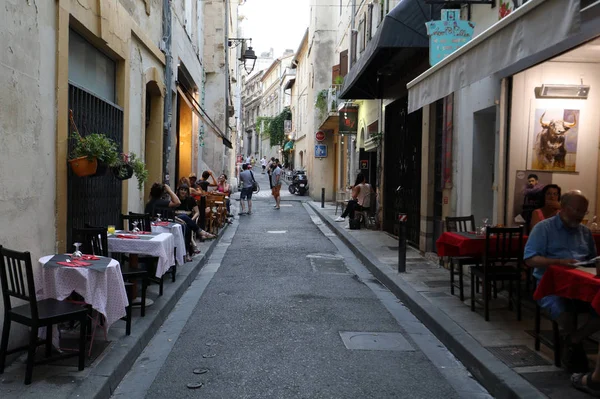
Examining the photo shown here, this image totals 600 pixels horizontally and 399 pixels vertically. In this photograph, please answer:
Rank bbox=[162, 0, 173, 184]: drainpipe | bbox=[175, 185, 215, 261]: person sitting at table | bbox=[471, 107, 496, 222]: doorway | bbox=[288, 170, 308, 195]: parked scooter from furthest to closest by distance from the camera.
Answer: bbox=[288, 170, 308, 195]: parked scooter
bbox=[162, 0, 173, 184]: drainpipe
bbox=[175, 185, 215, 261]: person sitting at table
bbox=[471, 107, 496, 222]: doorway

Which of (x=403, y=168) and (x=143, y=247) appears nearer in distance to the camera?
(x=143, y=247)

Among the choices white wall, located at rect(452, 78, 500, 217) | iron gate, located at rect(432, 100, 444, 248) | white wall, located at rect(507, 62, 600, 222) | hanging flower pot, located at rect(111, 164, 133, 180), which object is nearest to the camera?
hanging flower pot, located at rect(111, 164, 133, 180)

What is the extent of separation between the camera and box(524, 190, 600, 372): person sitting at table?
186 inches

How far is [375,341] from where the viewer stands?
20.3ft

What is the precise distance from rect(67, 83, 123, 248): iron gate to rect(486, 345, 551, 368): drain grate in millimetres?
4721

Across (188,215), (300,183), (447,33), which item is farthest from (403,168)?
(300,183)

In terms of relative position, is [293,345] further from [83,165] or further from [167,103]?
[167,103]

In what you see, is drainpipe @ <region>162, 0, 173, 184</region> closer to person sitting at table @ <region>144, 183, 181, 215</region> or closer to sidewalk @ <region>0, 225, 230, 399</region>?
person sitting at table @ <region>144, 183, 181, 215</region>

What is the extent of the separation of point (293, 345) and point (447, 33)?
576cm

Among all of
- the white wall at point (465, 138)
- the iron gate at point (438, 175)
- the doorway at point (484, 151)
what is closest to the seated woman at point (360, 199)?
the iron gate at point (438, 175)

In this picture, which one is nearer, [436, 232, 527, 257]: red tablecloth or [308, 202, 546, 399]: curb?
[308, 202, 546, 399]: curb

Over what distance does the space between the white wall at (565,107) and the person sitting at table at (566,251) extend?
2.83 m

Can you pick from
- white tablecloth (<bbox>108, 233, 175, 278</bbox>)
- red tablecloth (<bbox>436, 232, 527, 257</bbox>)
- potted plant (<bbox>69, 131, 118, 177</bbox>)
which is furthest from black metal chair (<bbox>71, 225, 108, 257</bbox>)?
red tablecloth (<bbox>436, 232, 527, 257</bbox>)

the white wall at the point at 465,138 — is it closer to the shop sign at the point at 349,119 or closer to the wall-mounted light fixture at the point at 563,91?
the wall-mounted light fixture at the point at 563,91
